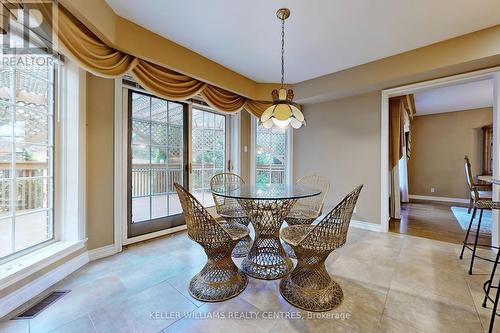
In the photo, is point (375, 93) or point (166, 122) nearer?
point (166, 122)

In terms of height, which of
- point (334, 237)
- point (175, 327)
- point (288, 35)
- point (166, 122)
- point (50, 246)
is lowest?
point (175, 327)

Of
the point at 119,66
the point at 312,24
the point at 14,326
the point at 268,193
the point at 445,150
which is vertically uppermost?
the point at 312,24

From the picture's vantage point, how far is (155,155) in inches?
116

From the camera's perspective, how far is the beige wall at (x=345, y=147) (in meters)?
3.38

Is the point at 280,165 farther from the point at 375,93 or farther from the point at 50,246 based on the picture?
the point at 50,246

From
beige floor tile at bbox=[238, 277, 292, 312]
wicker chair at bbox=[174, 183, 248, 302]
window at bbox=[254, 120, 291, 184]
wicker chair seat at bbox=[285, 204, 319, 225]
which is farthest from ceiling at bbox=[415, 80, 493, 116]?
wicker chair at bbox=[174, 183, 248, 302]

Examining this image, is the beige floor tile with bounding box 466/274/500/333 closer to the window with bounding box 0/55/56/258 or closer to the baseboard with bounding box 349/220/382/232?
the baseboard with bounding box 349/220/382/232

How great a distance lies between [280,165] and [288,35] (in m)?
2.44

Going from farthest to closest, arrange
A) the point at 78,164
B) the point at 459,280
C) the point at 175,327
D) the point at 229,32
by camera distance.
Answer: the point at 229,32 < the point at 78,164 < the point at 459,280 < the point at 175,327

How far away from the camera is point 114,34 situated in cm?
204

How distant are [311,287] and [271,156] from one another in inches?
112

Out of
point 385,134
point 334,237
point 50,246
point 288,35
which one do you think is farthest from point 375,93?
point 50,246

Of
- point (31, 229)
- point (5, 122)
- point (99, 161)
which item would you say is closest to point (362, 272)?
point (99, 161)

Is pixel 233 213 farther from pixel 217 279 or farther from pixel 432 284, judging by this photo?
pixel 432 284
